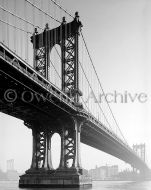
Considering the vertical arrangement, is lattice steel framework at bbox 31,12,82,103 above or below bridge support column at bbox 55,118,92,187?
above

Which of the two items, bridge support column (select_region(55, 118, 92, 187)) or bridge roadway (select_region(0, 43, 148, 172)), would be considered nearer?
bridge roadway (select_region(0, 43, 148, 172))

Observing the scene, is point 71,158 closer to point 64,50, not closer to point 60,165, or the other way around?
point 60,165

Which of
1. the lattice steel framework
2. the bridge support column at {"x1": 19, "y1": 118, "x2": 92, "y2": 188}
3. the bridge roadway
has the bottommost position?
the bridge support column at {"x1": 19, "y1": 118, "x2": 92, "y2": 188}

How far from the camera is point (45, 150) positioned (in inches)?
2057

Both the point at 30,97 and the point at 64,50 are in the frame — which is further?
the point at 64,50

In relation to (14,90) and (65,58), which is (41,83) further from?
(65,58)

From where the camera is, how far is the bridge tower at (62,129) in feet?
153

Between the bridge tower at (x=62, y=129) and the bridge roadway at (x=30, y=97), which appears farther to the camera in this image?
the bridge tower at (x=62, y=129)

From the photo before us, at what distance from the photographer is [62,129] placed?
49344 mm

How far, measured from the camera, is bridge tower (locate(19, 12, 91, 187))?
46.7m

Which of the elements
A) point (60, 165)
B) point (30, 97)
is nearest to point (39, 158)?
point (60, 165)

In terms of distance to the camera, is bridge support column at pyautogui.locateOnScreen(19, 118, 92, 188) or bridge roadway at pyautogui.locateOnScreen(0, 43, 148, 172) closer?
bridge roadway at pyautogui.locateOnScreen(0, 43, 148, 172)

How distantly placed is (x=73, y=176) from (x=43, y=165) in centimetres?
733

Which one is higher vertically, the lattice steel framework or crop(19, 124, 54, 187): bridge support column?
the lattice steel framework
